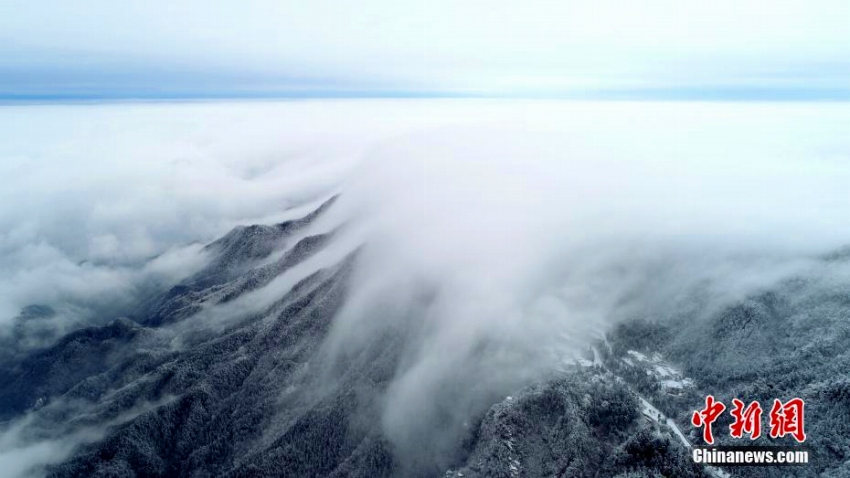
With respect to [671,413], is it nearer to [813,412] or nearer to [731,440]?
[731,440]

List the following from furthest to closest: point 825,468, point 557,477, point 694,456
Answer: point 557,477 → point 694,456 → point 825,468

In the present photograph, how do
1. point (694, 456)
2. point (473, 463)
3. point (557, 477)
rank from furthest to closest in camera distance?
point (473, 463)
point (557, 477)
point (694, 456)

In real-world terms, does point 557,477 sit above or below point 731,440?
below

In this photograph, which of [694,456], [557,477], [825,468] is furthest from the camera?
[557,477]

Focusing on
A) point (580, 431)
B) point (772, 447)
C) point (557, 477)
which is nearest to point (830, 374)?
point (772, 447)

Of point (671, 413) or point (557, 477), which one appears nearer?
point (557, 477)

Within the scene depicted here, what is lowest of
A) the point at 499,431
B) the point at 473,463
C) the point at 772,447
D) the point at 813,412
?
Answer: the point at 473,463

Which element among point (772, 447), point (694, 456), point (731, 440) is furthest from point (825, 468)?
point (694, 456)

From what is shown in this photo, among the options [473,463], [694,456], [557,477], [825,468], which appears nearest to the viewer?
[825,468]

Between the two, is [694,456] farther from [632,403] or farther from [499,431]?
[499,431]
